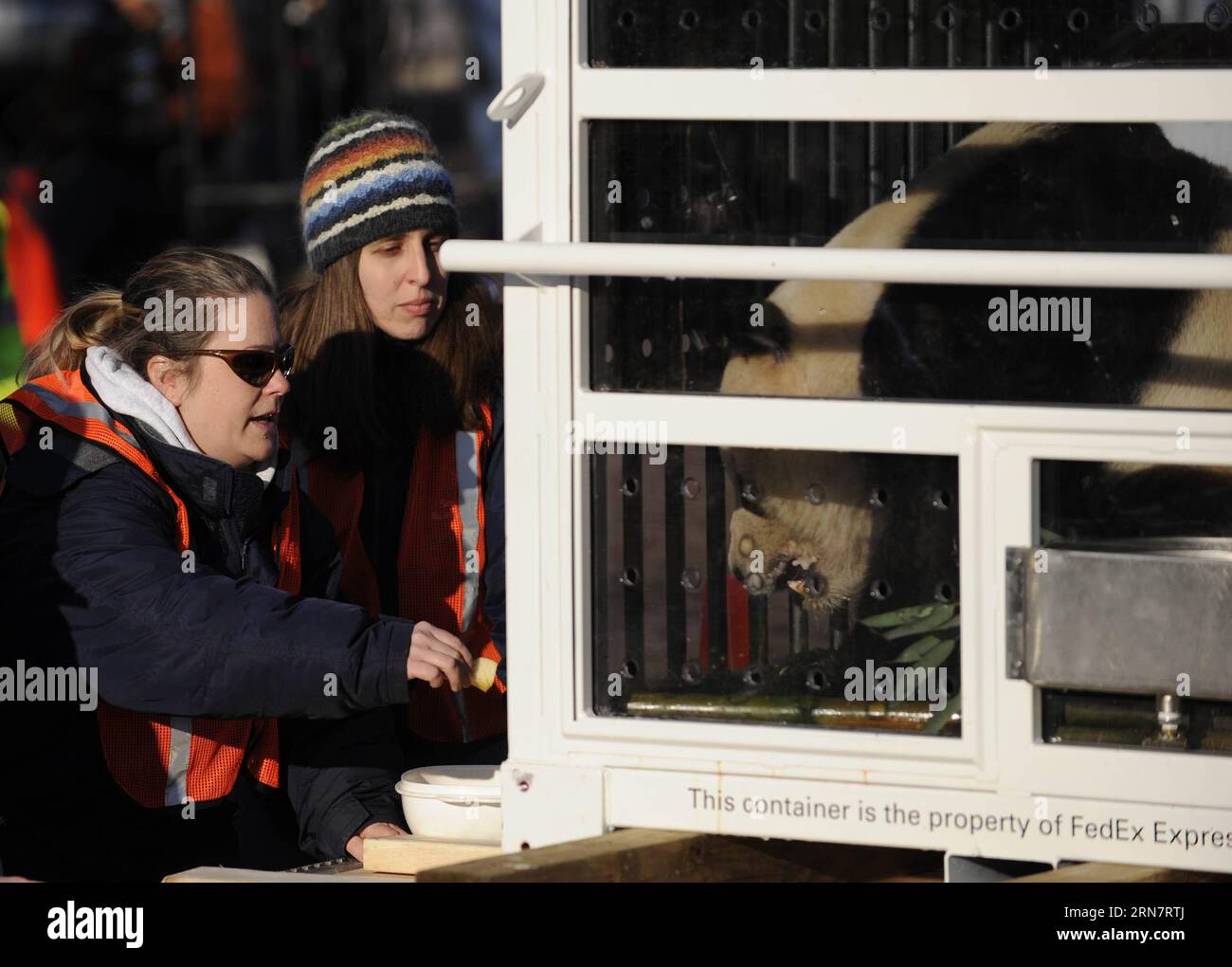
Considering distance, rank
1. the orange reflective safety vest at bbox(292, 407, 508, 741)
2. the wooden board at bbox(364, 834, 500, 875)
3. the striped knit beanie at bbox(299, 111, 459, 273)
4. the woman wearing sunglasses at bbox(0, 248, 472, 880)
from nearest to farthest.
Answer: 1. the wooden board at bbox(364, 834, 500, 875)
2. the woman wearing sunglasses at bbox(0, 248, 472, 880)
3. the orange reflective safety vest at bbox(292, 407, 508, 741)
4. the striped knit beanie at bbox(299, 111, 459, 273)

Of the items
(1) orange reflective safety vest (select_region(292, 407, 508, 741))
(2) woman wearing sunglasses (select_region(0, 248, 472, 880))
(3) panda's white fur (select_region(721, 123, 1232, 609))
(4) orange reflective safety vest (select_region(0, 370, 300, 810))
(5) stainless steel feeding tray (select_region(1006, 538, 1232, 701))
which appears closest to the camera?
(5) stainless steel feeding tray (select_region(1006, 538, 1232, 701))

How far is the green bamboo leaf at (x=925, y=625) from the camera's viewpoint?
2.26 meters

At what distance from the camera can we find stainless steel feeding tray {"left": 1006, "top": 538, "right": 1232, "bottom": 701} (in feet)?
6.93

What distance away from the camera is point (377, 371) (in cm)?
345

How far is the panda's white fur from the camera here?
222cm

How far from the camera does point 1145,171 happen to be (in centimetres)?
216

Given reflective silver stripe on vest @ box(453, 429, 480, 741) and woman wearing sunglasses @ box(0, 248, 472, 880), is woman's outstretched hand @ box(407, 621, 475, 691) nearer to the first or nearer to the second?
woman wearing sunglasses @ box(0, 248, 472, 880)

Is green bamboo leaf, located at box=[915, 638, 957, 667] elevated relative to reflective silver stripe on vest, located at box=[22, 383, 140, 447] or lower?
lower

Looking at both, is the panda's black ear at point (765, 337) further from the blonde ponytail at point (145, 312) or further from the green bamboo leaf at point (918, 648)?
the blonde ponytail at point (145, 312)

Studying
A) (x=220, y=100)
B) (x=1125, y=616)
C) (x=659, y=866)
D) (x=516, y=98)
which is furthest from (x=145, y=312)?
(x=220, y=100)

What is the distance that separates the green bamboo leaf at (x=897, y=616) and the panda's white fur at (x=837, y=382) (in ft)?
0.14

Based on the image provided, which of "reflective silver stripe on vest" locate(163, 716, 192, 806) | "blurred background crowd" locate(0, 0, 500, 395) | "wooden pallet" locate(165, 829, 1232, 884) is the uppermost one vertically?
"blurred background crowd" locate(0, 0, 500, 395)

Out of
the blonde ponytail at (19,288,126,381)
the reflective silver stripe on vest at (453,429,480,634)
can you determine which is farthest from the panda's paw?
the blonde ponytail at (19,288,126,381)

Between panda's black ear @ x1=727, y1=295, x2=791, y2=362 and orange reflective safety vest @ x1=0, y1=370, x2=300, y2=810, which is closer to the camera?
panda's black ear @ x1=727, y1=295, x2=791, y2=362
